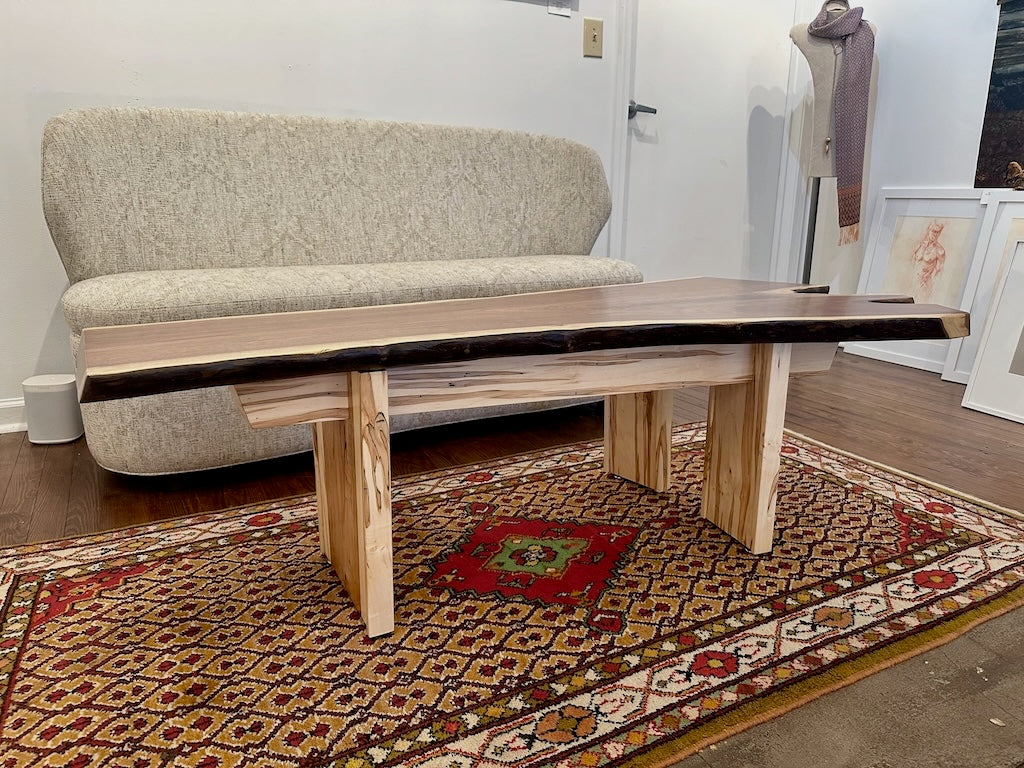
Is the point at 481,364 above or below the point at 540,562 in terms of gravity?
above

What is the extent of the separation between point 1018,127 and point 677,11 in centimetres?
138

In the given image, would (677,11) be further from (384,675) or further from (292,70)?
(384,675)

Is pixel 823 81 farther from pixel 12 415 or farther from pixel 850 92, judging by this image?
pixel 12 415

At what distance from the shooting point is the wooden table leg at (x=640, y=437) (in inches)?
61.6

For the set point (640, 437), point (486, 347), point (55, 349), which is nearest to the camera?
point (486, 347)

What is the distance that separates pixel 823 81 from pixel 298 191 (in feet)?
7.18

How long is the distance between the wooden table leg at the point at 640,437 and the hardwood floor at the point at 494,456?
326mm

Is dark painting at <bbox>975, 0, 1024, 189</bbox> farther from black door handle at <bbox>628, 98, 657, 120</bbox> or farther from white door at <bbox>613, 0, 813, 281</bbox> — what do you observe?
black door handle at <bbox>628, 98, 657, 120</bbox>

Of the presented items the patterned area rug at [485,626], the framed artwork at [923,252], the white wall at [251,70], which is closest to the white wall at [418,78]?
the white wall at [251,70]

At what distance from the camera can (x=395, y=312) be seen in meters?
1.28

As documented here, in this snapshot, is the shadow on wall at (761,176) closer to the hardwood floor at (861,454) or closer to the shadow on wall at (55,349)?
the hardwood floor at (861,454)

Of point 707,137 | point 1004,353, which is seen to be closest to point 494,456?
point 1004,353

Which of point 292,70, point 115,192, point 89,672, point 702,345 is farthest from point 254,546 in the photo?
point 292,70

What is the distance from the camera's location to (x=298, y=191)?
205cm
